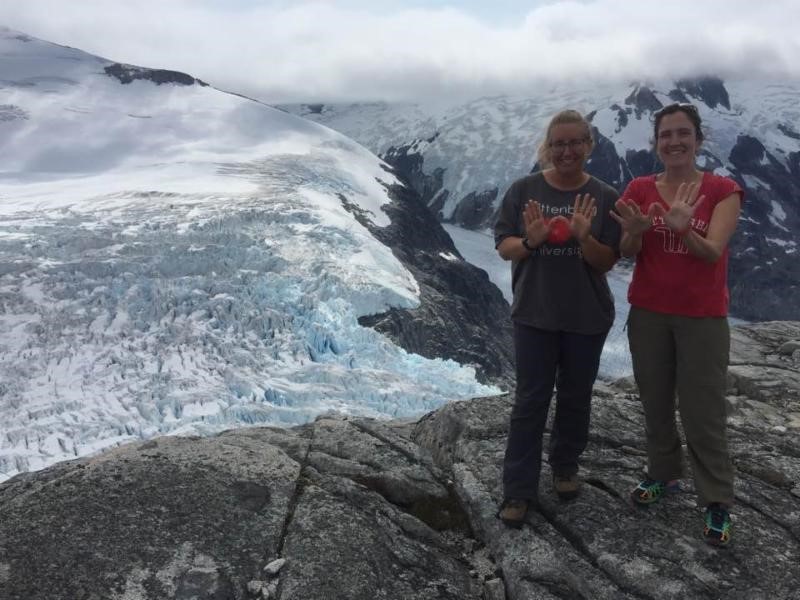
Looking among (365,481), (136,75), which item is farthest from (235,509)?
(136,75)

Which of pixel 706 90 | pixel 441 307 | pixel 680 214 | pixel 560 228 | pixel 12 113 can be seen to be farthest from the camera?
pixel 706 90

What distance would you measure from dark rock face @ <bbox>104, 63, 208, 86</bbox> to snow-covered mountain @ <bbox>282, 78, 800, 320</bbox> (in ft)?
156

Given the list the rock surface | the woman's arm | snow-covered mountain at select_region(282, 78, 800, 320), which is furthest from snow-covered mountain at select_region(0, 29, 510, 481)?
snow-covered mountain at select_region(282, 78, 800, 320)

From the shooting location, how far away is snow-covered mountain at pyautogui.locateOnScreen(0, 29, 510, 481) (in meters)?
22.1

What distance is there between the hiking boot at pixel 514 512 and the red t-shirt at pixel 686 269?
145 centimetres

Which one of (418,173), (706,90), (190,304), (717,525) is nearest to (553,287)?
Result: (717,525)

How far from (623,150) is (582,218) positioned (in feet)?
458

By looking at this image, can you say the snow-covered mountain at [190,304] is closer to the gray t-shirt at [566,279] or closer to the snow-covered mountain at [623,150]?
the gray t-shirt at [566,279]

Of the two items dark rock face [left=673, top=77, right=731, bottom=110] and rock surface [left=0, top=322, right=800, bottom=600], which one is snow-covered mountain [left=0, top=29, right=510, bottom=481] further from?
dark rock face [left=673, top=77, right=731, bottom=110]

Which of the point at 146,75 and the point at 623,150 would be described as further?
the point at 623,150

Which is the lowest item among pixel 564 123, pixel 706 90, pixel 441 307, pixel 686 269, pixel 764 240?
pixel 764 240

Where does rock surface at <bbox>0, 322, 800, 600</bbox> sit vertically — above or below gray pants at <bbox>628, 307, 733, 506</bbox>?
below

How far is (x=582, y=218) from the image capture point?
3.70 m

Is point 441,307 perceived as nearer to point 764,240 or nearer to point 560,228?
point 560,228
